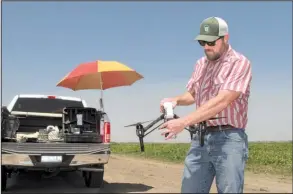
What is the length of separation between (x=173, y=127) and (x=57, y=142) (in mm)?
6480

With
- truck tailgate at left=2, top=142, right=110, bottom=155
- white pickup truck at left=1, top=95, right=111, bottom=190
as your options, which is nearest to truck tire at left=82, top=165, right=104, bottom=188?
white pickup truck at left=1, top=95, right=111, bottom=190

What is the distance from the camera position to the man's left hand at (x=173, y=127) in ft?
7.98

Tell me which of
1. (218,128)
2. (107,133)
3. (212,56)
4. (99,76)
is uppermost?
(99,76)

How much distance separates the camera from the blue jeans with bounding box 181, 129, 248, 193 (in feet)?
8.92

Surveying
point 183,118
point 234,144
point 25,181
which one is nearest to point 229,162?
point 234,144

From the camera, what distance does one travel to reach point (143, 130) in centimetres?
257

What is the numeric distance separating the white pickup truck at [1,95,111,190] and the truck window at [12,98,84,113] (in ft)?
0.07

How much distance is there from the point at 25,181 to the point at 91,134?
2.61 m

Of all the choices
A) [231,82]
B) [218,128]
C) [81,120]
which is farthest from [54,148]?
[231,82]

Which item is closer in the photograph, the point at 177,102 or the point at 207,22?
the point at 207,22

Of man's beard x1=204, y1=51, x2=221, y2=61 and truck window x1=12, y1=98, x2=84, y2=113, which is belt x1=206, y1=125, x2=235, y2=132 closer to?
man's beard x1=204, y1=51, x2=221, y2=61

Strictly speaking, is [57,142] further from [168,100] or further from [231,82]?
[231,82]

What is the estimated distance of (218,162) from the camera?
9.09 feet

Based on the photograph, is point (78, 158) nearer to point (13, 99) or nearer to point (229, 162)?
point (13, 99)
